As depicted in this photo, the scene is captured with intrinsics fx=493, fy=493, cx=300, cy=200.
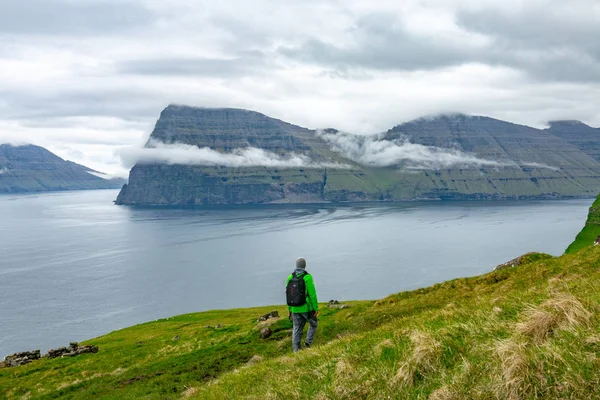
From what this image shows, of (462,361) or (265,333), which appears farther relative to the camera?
(265,333)

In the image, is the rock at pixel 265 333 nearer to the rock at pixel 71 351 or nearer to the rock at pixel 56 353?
the rock at pixel 71 351

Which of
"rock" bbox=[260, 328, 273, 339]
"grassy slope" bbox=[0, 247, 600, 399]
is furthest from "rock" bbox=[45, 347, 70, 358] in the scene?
"grassy slope" bbox=[0, 247, 600, 399]

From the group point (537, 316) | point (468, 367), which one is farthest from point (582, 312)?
point (468, 367)

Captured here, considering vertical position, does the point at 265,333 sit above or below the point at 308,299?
below

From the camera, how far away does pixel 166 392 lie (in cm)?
2286

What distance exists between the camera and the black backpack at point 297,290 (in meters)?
21.0

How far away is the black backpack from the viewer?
21016mm

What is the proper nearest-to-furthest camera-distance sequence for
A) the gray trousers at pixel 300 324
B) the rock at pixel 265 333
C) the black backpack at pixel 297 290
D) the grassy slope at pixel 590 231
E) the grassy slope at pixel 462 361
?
1. the grassy slope at pixel 462 361
2. the black backpack at pixel 297 290
3. the gray trousers at pixel 300 324
4. the rock at pixel 265 333
5. the grassy slope at pixel 590 231

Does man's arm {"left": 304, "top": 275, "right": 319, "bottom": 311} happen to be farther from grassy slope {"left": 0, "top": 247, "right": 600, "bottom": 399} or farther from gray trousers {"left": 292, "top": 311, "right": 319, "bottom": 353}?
grassy slope {"left": 0, "top": 247, "right": 600, "bottom": 399}

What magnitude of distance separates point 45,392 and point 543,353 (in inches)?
1190

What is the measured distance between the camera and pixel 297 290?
2105 centimetres

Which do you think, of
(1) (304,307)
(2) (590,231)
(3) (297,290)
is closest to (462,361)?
(3) (297,290)

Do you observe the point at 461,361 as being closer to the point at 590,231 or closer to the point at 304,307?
the point at 304,307

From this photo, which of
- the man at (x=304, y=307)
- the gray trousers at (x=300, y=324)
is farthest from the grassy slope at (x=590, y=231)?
the man at (x=304, y=307)
